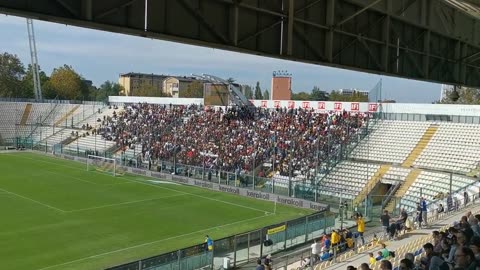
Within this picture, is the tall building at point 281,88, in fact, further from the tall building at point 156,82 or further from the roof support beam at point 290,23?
the tall building at point 156,82

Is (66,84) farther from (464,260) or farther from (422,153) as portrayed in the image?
(464,260)

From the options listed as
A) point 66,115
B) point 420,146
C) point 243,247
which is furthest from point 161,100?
point 243,247

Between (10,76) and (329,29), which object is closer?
(329,29)

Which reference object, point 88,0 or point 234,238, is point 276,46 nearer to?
point 88,0

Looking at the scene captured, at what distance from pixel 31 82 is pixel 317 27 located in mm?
106060

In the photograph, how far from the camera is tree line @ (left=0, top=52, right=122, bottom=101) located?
10050cm

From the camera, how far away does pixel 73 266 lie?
1897cm

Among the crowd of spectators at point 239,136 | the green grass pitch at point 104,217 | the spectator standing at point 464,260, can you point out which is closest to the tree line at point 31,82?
the crowd of spectators at point 239,136

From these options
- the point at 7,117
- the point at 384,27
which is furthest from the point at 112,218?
the point at 7,117

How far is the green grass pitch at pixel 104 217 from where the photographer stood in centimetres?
2053

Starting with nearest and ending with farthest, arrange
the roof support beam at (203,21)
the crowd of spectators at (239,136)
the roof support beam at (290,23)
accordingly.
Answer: the roof support beam at (203,21) < the roof support beam at (290,23) < the crowd of spectators at (239,136)

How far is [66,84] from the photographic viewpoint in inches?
4444

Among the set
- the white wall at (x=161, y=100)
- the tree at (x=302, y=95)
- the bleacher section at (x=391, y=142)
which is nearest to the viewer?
the bleacher section at (x=391, y=142)

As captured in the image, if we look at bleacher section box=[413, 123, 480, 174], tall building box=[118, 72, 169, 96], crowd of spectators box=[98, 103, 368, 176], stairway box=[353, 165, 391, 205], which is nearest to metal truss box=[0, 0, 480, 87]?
stairway box=[353, 165, 391, 205]
